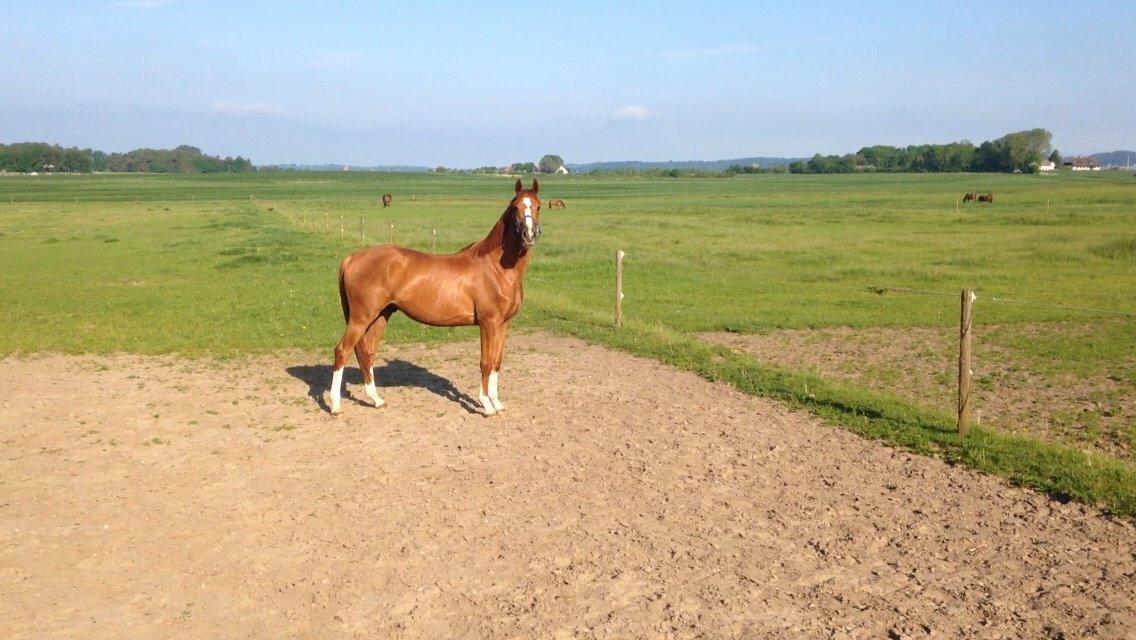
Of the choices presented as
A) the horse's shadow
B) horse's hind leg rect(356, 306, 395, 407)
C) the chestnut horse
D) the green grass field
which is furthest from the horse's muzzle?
the green grass field

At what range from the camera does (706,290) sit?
20.6 m

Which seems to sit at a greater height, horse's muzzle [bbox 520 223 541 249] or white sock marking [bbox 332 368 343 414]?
horse's muzzle [bbox 520 223 541 249]

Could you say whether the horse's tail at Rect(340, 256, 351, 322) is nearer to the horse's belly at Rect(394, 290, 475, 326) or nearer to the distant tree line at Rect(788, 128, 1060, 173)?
the horse's belly at Rect(394, 290, 475, 326)

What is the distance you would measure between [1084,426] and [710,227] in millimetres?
32148

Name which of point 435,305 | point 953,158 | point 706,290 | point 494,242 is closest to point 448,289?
point 435,305

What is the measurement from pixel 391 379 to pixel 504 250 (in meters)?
2.89

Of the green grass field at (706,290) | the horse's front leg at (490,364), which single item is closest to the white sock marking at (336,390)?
the horse's front leg at (490,364)

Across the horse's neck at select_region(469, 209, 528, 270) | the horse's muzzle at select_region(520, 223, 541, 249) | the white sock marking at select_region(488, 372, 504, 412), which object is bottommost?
the white sock marking at select_region(488, 372, 504, 412)

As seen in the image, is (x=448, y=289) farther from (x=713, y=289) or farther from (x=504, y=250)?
(x=713, y=289)

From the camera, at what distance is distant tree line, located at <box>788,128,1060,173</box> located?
143 metres

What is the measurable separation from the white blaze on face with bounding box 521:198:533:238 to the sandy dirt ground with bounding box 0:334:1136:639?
6.48 ft

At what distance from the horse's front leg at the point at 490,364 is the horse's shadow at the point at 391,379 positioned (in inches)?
11.3

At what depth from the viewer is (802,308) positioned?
17.8 metres

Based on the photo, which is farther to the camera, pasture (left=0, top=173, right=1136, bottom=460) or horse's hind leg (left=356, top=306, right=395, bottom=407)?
pasture (left=0, top=173, right=1136, bottom=460)
